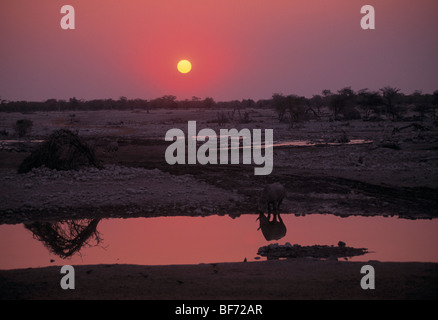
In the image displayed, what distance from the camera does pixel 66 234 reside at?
416 inches

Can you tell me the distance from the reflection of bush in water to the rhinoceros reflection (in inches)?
143

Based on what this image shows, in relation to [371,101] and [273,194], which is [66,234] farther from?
[371,101]

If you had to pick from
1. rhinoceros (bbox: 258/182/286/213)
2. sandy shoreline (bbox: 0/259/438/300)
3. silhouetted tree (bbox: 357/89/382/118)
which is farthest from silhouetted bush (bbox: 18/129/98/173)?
silhouetted tree (bbox: 357/89/382/118)

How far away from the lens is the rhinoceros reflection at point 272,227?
10152 millimetres

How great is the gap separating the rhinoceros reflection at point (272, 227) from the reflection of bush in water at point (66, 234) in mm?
3638

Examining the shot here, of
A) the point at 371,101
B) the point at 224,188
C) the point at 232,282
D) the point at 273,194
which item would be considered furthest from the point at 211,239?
the point at 371,101

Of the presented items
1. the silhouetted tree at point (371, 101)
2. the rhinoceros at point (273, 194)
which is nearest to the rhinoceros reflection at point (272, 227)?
the rhinoceros at point (273, 194)

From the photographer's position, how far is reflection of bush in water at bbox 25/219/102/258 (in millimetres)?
9758

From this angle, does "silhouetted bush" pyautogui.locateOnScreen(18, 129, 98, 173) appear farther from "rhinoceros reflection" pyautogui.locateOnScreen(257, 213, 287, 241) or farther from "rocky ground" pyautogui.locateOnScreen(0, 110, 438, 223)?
"rhinoceros reflection" pyautogui.locateOnScreen(257, 213, 287, 241)

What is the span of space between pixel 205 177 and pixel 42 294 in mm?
10016

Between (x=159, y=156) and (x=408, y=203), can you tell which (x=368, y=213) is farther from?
(x=159, y=156)

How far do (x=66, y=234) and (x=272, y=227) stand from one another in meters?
4.63

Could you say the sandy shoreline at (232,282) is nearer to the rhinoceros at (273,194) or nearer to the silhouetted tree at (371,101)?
the rhinoceros at (273,194)
